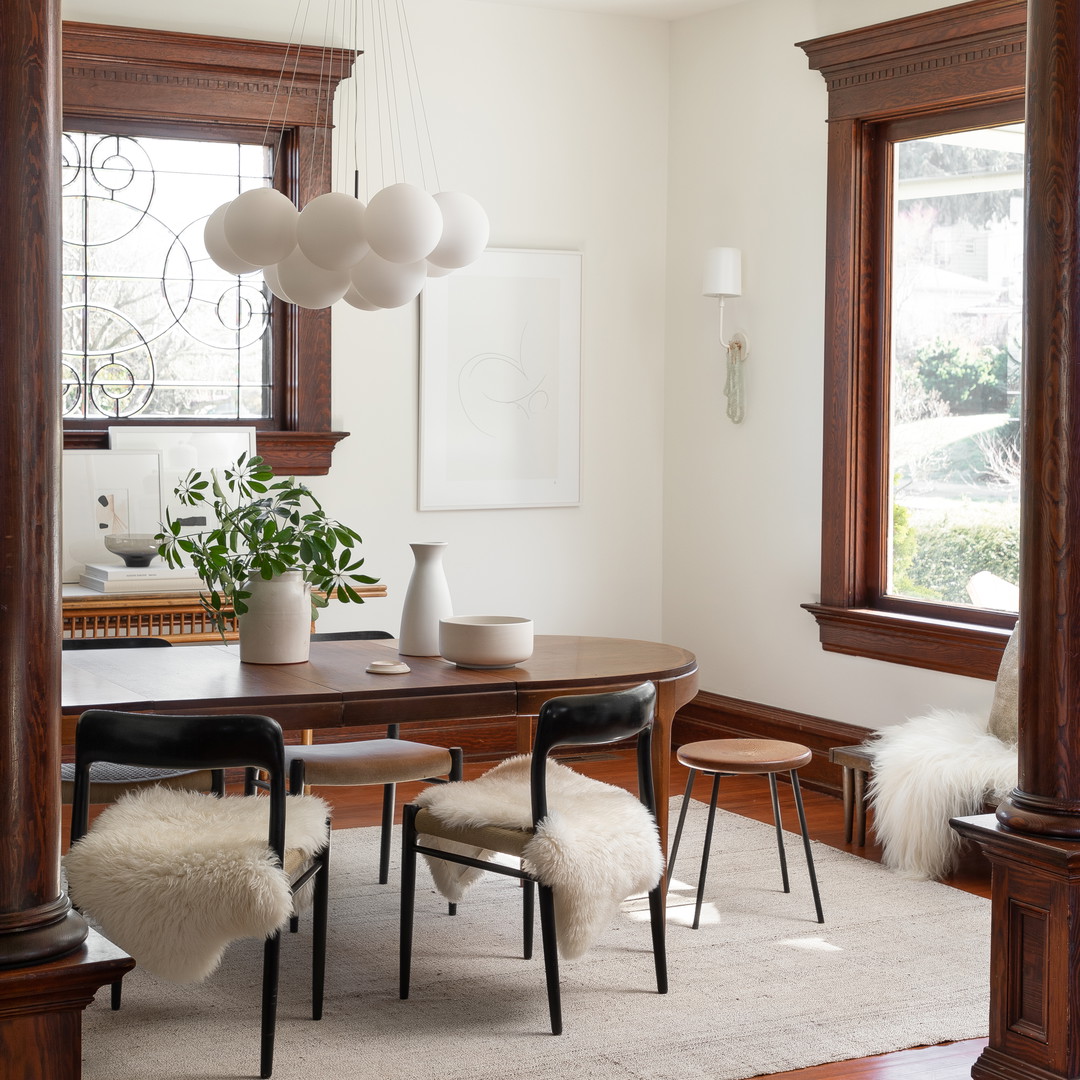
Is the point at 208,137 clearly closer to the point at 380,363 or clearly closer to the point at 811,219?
the point at 380,363

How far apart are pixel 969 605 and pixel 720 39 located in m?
2.53


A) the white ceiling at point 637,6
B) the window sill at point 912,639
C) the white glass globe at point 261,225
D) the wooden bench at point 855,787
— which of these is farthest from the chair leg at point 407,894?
the white ceiling at point 637,6

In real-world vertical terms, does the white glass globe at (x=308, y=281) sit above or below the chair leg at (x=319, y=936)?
above

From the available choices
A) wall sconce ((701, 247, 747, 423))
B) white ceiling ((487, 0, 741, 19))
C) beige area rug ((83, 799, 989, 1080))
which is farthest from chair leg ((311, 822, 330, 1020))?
white ceiling ((487, 0, 741, 19))

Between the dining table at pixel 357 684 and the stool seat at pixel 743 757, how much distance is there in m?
0.13

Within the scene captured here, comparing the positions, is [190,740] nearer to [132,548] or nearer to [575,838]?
[575,838]

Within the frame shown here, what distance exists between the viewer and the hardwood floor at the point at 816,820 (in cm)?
300

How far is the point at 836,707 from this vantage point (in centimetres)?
548

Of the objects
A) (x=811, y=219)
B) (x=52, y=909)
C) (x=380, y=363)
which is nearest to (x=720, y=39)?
(x=811, y=219)

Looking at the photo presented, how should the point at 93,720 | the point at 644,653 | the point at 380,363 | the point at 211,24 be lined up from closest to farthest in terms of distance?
1. the point at 93,720
2. the point at 644,653
3. the point at 211,24
4. the point at 380,363

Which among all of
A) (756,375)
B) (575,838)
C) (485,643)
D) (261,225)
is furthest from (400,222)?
(756,375)

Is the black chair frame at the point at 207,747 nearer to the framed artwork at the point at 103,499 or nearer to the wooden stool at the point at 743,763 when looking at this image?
the wooden stool at the point at 743,763

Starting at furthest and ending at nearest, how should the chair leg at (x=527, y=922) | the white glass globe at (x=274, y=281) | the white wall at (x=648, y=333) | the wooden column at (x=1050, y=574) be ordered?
the white wall at (x=648, y=333)
the white glass globe at (x=274, y=281)
the chair leg at (x=527, y=922)
the wooden column at (x=1050, y=574)

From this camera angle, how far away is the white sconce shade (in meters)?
5.67
